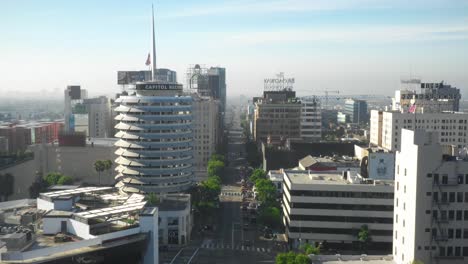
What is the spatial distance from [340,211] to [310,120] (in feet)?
379

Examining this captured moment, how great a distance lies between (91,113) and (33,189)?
87.7 m

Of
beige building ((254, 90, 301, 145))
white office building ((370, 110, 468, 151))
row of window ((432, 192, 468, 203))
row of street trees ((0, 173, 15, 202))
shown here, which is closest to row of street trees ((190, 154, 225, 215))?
row of street trees ((0, 173, 15, 202))

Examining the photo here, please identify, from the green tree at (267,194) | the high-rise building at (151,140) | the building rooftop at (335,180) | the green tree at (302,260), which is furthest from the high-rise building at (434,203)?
the high-rise building at (151,140)

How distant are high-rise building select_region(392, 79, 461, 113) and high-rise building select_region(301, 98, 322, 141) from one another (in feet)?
90.4

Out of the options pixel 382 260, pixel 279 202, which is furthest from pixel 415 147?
pixel 279 202

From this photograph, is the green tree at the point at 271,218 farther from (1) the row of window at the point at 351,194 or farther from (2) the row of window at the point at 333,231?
(1) the row of window at the point at 351,194

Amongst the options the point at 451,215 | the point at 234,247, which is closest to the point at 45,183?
the point at 234,247

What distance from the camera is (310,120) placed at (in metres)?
194

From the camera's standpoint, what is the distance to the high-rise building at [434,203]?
53281 millimetres

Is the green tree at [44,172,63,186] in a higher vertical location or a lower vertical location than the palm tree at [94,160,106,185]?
lower

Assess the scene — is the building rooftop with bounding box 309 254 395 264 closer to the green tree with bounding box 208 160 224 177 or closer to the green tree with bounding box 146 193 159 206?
the green tree with bounding box 146 193 159 206

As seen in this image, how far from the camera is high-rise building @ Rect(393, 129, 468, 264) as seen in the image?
175 ft

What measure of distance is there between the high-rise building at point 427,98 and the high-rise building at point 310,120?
2756 cm

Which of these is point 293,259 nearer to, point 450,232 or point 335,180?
point 450,232
